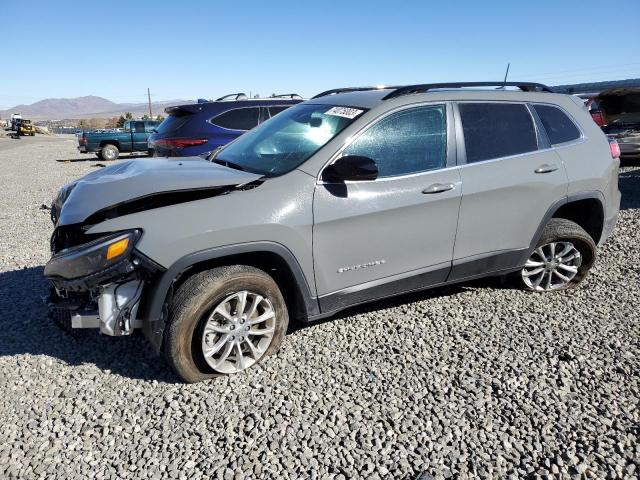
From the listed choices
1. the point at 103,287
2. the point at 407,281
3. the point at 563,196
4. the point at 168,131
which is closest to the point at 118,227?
the point at 103,287

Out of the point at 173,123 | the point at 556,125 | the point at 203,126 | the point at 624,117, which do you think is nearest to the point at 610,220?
the point at 556,125

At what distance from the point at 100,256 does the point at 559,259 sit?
12.4ft

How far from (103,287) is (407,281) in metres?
2.05

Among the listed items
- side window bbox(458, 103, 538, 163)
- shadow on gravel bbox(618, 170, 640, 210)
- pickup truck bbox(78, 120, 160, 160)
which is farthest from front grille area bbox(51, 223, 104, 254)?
pickup truck bbox(78, 120, 160, 160)

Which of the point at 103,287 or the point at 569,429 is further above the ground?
the point at 103,287

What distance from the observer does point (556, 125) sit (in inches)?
165

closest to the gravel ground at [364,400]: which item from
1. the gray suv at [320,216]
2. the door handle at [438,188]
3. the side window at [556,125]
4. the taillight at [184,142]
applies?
the gray suv at [320,216]

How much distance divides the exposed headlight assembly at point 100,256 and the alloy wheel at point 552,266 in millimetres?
3279

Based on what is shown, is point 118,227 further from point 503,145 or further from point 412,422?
point 503,145

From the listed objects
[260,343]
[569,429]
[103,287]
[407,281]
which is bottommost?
[569,429]

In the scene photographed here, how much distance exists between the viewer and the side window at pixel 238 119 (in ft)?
25.8

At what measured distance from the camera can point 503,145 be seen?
3877mm

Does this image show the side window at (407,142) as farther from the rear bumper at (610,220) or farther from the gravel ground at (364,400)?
the rear bumper at (610,220)

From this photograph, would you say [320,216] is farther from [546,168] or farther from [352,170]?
[546,168]
